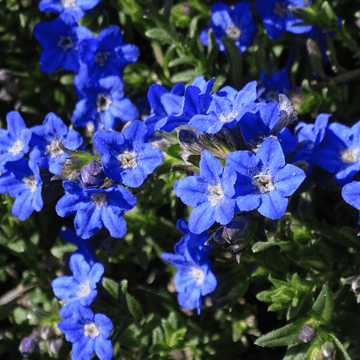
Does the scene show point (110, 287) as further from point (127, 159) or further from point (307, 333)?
point (307, 333)

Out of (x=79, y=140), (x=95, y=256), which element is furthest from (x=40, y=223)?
(x=79, y=140)

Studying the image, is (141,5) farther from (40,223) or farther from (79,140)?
(40,223)

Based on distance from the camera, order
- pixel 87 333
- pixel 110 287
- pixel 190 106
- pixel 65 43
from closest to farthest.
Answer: pixel 190 106, pixel 87 333, pixel 110 287, pixel 65 43

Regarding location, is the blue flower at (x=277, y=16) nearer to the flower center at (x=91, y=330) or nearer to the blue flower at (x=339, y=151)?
the blue flower at (x=339, y=151)

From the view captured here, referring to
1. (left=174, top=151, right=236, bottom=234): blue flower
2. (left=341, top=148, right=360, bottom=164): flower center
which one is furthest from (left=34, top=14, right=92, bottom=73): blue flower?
(left=341, top=148, right=360, bottom=164): flower center

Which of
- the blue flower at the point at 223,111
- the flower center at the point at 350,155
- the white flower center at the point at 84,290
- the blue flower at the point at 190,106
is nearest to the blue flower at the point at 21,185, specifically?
the white flower center at the point at 84,290

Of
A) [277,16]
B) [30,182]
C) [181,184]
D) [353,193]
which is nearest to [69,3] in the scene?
[30,182]
